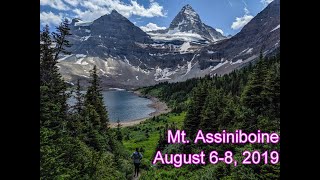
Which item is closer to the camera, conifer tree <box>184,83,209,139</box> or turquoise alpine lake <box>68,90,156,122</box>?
conifer tree <box>184,83,209,139</box>

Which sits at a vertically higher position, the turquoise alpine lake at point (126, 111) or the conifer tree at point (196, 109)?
the conifer tree at point (196, 109)

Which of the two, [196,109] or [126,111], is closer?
[196,109]

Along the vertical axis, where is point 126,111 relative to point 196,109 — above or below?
below

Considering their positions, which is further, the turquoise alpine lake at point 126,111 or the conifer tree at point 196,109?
the turquoise alpine lake at point 126,111

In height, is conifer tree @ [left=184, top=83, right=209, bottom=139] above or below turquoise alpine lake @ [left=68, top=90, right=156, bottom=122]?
above
